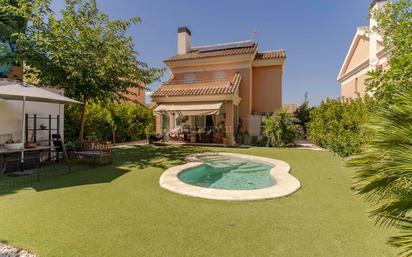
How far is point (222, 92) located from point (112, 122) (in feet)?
48.9

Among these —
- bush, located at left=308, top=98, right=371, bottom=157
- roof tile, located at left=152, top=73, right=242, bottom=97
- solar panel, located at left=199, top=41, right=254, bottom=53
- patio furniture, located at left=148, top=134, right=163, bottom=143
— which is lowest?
patio furniture, located at left=148, top=134, right=163, bottom=143

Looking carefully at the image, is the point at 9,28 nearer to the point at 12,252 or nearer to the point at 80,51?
the point at 80,51

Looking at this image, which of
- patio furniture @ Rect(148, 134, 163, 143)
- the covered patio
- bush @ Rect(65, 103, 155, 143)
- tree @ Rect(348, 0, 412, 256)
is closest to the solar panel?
the covered patio

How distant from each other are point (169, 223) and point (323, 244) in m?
4.36

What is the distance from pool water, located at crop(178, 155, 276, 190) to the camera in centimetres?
1304

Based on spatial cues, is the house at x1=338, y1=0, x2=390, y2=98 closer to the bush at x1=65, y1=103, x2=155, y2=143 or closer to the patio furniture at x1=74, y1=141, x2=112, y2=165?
the patio furniture at x1=74, y1=141, x2=112, y2=165

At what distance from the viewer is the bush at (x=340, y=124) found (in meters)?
12.3

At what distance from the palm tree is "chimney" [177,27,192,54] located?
131 feet

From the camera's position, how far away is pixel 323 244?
5.67 meters

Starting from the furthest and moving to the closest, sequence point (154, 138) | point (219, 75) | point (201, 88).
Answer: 1. point (219, 75)
2. point (201, 88)
3. point (154, 138)

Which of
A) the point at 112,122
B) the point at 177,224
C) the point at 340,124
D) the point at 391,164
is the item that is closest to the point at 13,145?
the point at 177,224

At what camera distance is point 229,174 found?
16.1 m

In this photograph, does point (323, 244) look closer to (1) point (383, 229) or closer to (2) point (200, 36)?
(1) point (383, 229)

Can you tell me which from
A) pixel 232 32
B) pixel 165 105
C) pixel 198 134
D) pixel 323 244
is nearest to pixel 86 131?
pixel 165 105
